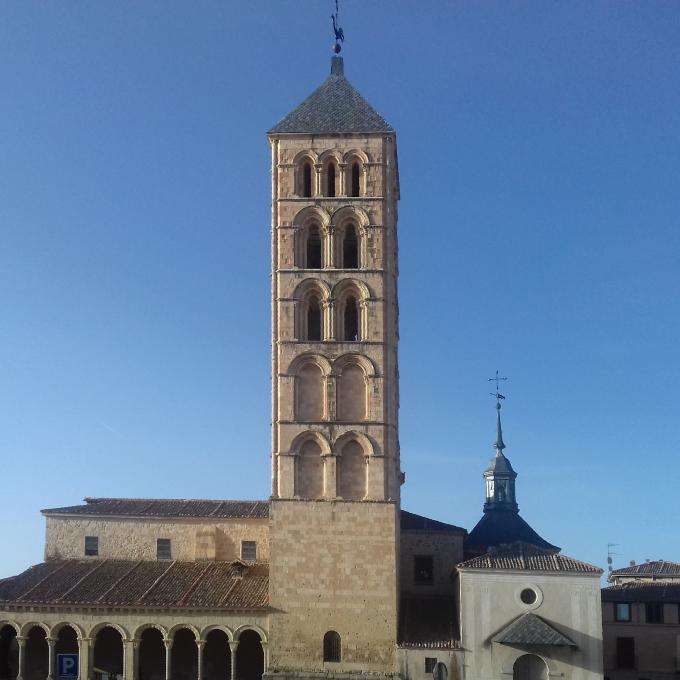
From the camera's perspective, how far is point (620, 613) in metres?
48.8

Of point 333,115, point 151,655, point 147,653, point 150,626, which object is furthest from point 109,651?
point 333,115

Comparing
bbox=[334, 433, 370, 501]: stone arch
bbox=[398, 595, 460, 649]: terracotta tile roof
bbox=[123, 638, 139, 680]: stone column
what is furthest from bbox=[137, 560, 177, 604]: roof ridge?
bbox=[398, 595, 460, 649]: terracotta tile roof

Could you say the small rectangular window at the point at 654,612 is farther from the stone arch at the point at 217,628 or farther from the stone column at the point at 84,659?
the stone column at the point at 84,659

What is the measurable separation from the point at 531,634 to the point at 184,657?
13901 mm

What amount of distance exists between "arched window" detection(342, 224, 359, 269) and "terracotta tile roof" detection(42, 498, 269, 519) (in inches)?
452

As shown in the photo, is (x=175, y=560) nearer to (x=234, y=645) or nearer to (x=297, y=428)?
(x=234, y=645)

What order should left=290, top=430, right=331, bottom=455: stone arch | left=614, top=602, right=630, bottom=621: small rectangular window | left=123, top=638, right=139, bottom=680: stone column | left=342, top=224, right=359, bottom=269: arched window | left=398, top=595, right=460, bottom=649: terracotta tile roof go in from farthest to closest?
left=614, top=602, right=630, bottom=621: small rectangular window
left=342, top=224, right=359, bottom=269: arched window
left=290, top=430, right=331, bottom=455: stone arch
left=123, top=638, right=139, bottom=680: stone column
left=398, top=595, right=460, bottom=649: terracotta tile roof

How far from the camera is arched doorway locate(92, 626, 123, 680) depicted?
40.4 m

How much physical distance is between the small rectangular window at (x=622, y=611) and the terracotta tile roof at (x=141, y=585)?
17.8 m

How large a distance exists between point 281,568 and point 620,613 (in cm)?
1962

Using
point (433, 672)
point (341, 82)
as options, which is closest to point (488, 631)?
point (433, 672)

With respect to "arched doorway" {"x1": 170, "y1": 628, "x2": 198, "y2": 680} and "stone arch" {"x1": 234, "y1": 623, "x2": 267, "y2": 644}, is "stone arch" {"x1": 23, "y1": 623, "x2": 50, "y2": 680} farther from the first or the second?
"stone arch" {"x1": 234, "y1": 623, "x2": 267, "y2": 644}

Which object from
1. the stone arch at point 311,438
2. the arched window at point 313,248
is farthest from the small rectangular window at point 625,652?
the arched window at point 313,248

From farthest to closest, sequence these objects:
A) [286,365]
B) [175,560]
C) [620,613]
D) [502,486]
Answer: [502,486] < [620,613] < [175,560] < [286,365]
